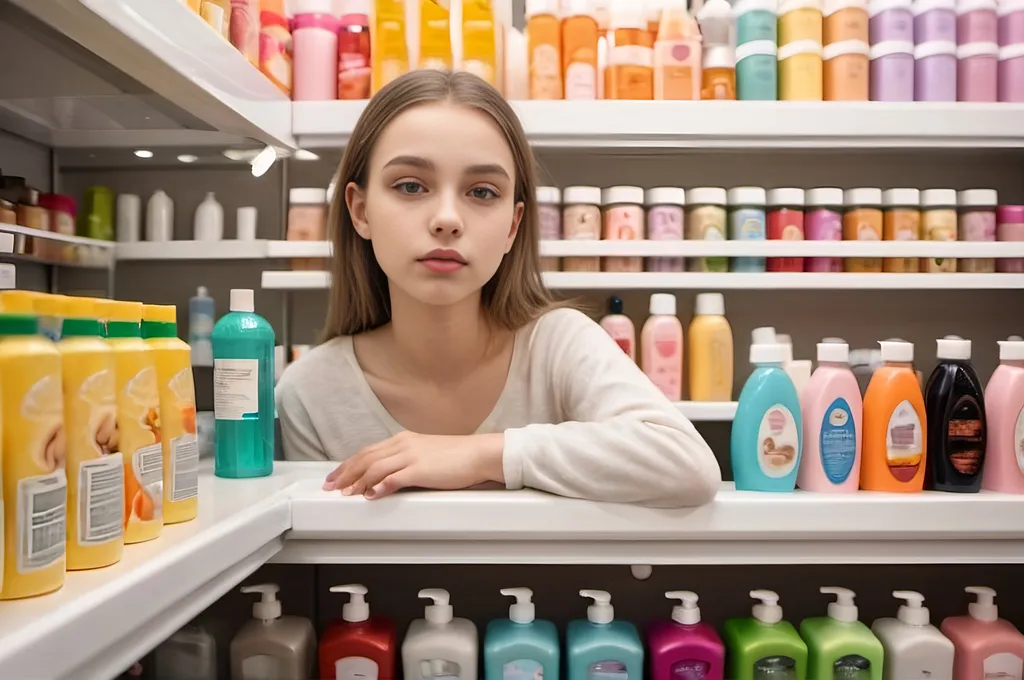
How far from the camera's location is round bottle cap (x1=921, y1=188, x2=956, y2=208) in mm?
1401

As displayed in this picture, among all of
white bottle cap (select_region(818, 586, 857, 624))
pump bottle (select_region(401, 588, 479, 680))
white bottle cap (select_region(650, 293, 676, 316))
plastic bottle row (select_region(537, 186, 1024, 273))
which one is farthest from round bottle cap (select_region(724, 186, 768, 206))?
pump bottle (select_region(401, 588, 479, 680))

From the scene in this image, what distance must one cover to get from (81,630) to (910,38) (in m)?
1.59

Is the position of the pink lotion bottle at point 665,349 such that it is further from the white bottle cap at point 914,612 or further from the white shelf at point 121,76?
the white shelf at point 121,76

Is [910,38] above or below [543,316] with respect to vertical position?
above

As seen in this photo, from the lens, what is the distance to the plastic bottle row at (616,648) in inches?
39.3

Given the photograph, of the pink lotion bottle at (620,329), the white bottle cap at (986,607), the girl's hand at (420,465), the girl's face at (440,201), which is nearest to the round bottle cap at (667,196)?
the pink lotion bottle at (620,329)

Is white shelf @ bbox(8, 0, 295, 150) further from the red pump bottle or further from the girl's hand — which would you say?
the red pump bottle

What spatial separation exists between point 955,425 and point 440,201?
774 mm

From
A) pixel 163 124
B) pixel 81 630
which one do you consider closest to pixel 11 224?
pixel 163 124

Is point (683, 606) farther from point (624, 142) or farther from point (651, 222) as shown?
point (624, 142)

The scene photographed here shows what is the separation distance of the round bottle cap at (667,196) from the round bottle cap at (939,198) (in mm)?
479

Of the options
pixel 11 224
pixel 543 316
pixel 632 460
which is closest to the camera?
pixel 11 224

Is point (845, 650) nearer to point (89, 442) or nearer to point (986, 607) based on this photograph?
point (986, 607)

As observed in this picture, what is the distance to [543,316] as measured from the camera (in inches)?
46.8
